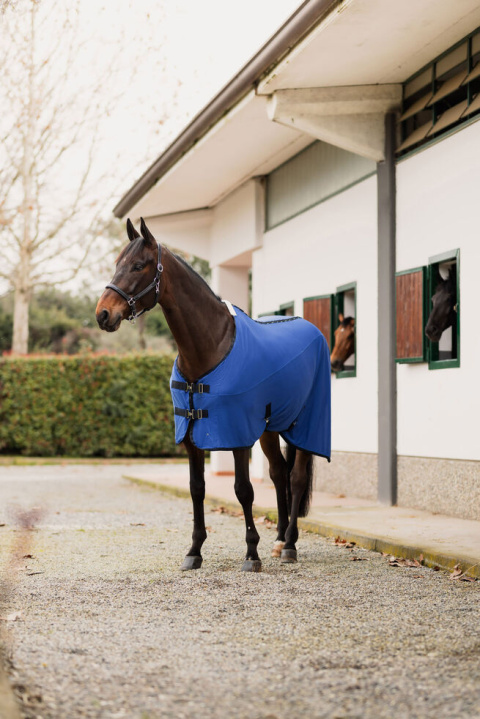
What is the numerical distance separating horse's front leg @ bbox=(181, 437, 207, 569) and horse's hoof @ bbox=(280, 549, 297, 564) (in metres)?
0.62

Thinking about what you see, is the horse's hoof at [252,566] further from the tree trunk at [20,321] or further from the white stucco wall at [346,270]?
the tree trunk at [20,321]

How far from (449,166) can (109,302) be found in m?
4.68

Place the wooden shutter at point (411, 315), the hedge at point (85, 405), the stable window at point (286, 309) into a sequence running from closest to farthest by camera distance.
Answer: the wooden shutter at point (411, 315)
the stable window at point (286, 309)
the hedge at point (85, 405)

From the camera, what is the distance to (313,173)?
12.8 meters

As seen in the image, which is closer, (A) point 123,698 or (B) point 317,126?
(A) point 123,698

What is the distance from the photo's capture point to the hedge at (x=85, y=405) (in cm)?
2145

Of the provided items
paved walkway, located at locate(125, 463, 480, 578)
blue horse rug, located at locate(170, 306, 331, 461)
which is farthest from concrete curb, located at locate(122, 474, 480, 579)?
blue horse rug, located at locate(170, 306, 331, 461)

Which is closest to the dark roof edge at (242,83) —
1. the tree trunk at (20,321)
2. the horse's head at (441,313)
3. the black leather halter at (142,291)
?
the horse's head at (441,313)

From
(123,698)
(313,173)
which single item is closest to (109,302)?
(123,698)

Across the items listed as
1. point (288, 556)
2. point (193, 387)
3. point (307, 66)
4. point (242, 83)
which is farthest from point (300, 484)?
point (242, 83)

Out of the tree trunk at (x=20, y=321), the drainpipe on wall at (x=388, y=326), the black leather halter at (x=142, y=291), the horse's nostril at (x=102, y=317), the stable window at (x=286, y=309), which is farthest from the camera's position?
the tree trunk at (x=20, y=321)

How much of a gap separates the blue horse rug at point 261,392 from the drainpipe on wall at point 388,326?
10.3ft

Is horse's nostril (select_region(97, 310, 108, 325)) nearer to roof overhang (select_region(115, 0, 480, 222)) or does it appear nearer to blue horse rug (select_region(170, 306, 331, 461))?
blue horse rug (select_region(170, 306, 331, 461))

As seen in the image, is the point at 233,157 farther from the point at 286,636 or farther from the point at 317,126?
the point at 286,636
